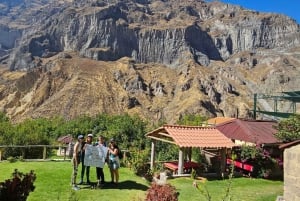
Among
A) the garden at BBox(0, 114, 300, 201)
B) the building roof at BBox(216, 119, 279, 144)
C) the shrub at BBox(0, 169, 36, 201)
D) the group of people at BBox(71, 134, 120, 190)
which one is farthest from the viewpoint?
the building roof at BBox(216, 119, 279, 144)

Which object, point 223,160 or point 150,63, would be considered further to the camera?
point 150,63

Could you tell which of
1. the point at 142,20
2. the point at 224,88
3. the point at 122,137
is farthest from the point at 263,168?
the point at 142,20

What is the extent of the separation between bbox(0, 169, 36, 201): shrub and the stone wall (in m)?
7.59

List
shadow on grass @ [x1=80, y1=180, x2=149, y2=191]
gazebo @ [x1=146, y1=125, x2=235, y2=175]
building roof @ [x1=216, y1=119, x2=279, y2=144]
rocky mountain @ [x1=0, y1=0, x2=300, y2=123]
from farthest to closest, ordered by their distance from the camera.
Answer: rocky mountain @ [x1=0, y1=0, x2=300, y2=123], building roof @ [x1=216, y1=119, x2=279, y2=144], gazebo @ [x1=146, y1=125, x2=235, y2=175], shadow on grass @ [x1=80, y1=180, x2=149, y2=191]

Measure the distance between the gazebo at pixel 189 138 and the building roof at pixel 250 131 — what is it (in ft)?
6.89

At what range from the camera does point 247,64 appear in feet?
493

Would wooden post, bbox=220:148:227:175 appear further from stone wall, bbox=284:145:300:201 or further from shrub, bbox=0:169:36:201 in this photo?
shrub, bbox=0:169:36:201

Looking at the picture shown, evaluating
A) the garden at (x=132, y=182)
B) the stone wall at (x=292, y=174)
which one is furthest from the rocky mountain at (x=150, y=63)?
the stone wall at (x=292, y=174)

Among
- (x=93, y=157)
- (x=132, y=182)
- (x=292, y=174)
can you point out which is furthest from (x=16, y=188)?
(x=132, y=182)

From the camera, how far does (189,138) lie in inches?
714

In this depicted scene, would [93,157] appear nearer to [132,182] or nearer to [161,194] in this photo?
[132,182]

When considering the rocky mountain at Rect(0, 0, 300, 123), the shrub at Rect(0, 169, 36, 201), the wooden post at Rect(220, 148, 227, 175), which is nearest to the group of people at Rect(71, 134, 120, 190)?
the shrub at Rect(0, 169, 36, 201)

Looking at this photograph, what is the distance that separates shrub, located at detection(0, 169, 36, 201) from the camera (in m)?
6.19

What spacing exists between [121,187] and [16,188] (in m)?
7.03
